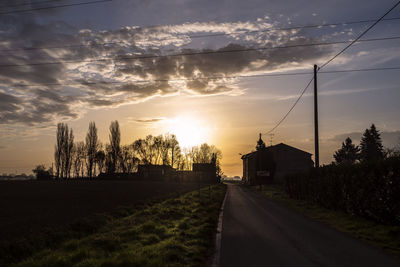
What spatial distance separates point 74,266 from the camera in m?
7.39

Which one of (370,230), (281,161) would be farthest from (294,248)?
(281,161)

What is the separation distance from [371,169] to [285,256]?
960 centimetres

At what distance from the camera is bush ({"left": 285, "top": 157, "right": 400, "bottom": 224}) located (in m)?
13.6

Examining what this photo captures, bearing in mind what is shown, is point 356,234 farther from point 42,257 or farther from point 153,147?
point 153,147

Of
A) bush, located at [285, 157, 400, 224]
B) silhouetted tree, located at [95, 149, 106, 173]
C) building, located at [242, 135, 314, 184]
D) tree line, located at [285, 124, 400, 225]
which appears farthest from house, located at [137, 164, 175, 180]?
bush, located at [285, 157, 400, 224]

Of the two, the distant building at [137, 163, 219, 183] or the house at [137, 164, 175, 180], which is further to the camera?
the house at [137, 164, 175, 180]

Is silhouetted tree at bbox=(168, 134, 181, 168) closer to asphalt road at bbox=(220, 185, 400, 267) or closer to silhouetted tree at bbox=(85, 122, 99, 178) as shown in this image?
silhouetted tree at bbox=(85, 122, 99, 178)

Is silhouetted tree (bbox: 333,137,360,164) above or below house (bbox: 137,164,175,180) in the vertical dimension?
above

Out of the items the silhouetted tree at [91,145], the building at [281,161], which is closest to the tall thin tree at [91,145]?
the silhouetted tree at [91,145]

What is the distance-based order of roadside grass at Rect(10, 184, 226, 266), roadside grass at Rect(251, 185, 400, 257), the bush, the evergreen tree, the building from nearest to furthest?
1. roadside grass at Rect(10, 184, 226, 266)
2. roadside grass at Rect(251, 185, 400, 257)
3. the bush
4. the building
5. the evergreen tree

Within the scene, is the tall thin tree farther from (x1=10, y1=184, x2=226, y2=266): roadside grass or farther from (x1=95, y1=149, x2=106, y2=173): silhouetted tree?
(x1=10, y1=184, x2=226, y2=266): roadside grass

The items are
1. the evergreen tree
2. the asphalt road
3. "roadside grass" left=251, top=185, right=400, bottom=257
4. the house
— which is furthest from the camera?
the house

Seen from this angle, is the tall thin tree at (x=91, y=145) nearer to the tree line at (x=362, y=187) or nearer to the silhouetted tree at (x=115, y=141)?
the silhouetted tree at (x=115, y=141)

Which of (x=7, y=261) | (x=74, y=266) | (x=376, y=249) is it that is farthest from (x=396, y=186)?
(x=7, y=261)
